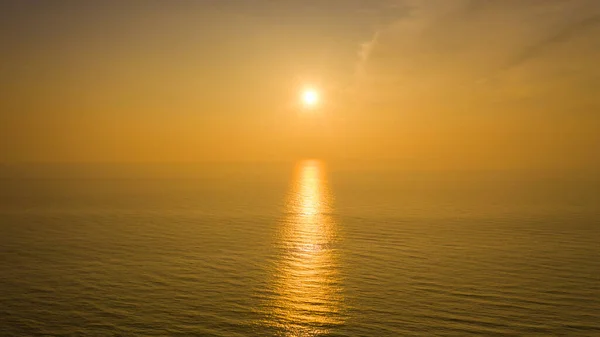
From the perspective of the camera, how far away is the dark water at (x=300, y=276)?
44678 mm

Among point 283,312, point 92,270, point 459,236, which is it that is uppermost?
point 459,236

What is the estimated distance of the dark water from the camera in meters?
44.7

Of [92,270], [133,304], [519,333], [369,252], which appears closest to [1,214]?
[92,270]

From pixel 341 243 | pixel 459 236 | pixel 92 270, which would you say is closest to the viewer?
pixel 92 270

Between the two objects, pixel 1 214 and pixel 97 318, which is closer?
pixel 97 318

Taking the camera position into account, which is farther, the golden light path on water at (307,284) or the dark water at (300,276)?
the golden light path on water at (307,284)

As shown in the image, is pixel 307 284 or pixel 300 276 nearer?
pixel 307 284

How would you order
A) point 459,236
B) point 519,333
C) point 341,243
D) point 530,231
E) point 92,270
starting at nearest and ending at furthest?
point 519,333 → point 92,270 → point 341,243 → point 459,236 → point 530,231

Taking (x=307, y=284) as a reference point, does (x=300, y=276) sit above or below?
above

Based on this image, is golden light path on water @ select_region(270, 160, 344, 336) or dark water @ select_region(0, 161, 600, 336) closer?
dark water @ select_region(0, 161, 600, 336)

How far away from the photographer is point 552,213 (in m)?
136

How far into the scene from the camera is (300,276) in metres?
63.9

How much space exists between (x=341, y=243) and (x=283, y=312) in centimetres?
4432

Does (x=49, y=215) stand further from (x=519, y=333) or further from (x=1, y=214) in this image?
(x=519, y=333)
